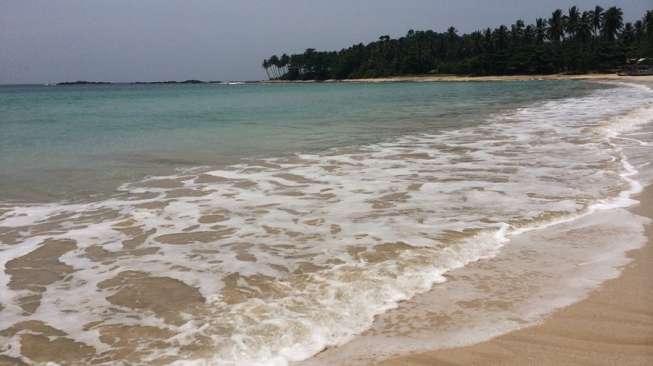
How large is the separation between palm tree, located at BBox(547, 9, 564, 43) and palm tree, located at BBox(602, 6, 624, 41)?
8879mm

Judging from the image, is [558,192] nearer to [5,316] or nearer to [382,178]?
[382,178]

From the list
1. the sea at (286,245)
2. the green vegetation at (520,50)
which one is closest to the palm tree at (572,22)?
the green vegetation at (520,50)

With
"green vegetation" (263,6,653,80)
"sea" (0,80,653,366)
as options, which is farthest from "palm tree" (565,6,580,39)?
"sea" (0,80,653,366)

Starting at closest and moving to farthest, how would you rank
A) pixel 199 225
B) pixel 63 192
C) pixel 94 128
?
pixel 199 225 → pixel 63 192 → pixel 94 128

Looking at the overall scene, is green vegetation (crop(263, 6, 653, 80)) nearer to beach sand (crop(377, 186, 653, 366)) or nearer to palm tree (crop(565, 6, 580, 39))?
palm tree (crop(565, 6, 580, 39))

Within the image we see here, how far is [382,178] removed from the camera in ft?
24.8

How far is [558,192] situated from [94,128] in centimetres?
1660

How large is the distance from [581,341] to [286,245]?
2.58 m

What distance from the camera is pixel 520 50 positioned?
331 ft

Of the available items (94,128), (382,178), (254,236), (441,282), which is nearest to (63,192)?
(254,236)

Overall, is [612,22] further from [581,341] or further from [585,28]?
[581,341]

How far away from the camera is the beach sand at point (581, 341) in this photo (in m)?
2.55

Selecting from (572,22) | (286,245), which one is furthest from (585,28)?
(286,245)

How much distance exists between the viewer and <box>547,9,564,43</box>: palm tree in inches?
4198
